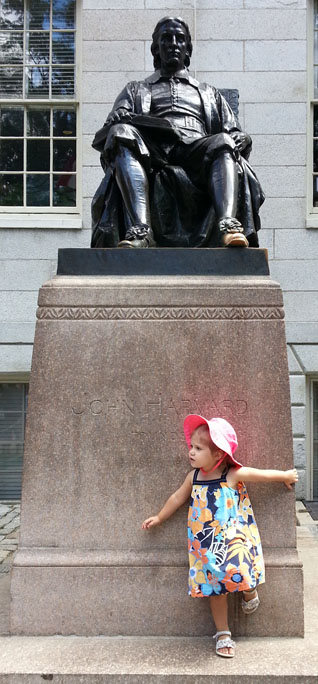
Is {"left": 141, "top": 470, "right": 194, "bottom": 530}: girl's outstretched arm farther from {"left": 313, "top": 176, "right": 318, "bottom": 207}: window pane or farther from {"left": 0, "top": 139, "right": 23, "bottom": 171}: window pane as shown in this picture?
{"left": 0, "top": 139, "right": 23, "bottom": 171}: window pane

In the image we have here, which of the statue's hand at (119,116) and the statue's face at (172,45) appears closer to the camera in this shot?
the statue's hand at (119,116)

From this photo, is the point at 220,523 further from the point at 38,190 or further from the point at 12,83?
the point at 12,83

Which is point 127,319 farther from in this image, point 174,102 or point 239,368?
point 174,102

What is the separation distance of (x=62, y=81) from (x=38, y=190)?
1470 mm

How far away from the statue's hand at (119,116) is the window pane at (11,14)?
5.83m

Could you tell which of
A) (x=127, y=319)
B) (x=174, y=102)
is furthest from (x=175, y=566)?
(x=174, y=102)

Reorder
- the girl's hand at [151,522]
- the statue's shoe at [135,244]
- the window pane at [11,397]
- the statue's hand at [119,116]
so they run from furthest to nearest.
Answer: the window pane at [11,397] → the statue's hand at [119,116] → the statue's shoe at [135,244] → the girl's hand at [151,522]

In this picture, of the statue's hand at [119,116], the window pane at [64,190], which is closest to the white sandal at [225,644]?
the statue's hand at [119,116]

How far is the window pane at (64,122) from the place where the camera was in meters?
9.50

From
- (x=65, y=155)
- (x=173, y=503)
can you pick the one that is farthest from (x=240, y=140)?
(x=65, y=155)

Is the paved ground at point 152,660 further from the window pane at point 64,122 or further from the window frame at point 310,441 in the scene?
the window pane at point 64,122

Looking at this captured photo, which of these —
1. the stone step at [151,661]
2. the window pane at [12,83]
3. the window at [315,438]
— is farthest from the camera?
the window pane at [12,83]

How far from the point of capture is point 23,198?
950cm

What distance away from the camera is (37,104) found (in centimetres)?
954
